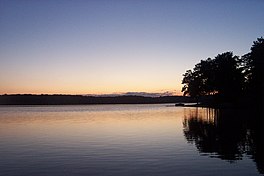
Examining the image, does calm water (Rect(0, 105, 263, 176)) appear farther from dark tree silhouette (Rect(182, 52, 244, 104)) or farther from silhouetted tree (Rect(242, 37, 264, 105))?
dark tree silhouette (Rect(182, 52, 244, 104))

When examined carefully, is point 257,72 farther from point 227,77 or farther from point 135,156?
point 135,156

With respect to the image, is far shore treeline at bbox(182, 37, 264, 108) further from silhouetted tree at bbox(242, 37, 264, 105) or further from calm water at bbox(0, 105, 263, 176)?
calm water at bbox(0, 105, 263, 176)

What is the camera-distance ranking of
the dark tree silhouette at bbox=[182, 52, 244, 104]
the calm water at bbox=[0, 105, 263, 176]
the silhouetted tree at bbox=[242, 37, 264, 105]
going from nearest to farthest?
the calm water at bbox=[0, 105, 263, 176] < the silhouetted tree at bbox=[242, 37, 264, 105] < the dark tree silhouette at bbox=[182, 52, 244, 104]

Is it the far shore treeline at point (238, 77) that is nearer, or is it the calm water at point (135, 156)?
the calm water at point (135, 156)

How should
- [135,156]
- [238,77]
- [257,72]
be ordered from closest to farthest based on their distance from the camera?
[135,156]
[257,72]
[238,77]

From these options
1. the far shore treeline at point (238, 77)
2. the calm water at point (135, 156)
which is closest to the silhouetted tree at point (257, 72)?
the far shore treeline at point (238, 77)

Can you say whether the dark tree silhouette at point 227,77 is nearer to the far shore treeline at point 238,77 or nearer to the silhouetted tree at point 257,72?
the far shore treeline at point 238,77

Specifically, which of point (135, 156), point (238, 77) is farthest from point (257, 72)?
point (135, 156)

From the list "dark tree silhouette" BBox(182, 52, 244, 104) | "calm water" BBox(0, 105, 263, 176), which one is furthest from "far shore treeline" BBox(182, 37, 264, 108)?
"calm water" BBox(0, 105, 263, 176)

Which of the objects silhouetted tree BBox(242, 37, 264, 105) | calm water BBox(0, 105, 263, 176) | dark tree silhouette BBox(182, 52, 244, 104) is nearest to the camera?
calm water BBox(0, 105, 263, 176)

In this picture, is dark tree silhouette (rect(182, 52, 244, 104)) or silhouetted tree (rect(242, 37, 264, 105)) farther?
dark tree silhouette (rect(182, 52, 244, 104))

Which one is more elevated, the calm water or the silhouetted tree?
the silhouetted tree

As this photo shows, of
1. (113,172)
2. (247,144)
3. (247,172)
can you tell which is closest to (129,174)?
(113,172)

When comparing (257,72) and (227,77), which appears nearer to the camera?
(257,72)
